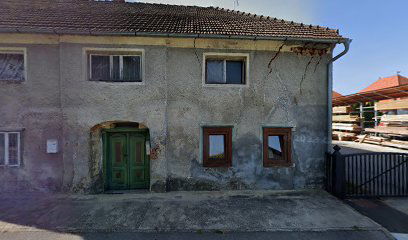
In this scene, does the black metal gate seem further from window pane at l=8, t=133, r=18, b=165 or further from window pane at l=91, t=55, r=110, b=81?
window pane at l=8, t=133, r=18, b=165

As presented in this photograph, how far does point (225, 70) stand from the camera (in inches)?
259

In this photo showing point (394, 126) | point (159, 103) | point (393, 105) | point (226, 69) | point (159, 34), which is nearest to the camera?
point (159, 34)

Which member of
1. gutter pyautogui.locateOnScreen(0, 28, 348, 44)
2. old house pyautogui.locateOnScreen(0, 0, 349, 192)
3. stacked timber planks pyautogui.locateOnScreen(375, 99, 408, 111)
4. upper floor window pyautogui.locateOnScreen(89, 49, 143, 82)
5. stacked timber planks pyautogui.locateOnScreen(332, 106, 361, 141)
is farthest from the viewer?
stacked timber planks pyautogui.locateOnScreen(332, 106, 361, 141)

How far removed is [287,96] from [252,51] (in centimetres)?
187

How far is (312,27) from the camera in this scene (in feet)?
23.4

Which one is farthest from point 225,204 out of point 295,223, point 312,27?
point 312,27

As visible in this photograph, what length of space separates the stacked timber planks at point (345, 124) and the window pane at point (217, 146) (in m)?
16.8

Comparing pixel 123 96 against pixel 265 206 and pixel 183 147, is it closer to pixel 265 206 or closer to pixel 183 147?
pixel 183 147

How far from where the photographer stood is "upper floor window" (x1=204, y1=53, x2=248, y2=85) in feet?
21.4

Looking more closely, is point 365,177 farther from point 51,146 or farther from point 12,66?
point 12,66

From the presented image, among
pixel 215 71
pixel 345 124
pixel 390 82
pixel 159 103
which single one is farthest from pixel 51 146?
pixel 390 82

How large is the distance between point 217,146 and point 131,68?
12.3 ft

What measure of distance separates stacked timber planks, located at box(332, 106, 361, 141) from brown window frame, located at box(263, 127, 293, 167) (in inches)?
601

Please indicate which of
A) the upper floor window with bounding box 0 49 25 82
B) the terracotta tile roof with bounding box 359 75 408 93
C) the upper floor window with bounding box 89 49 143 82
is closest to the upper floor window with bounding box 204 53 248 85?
the upper floor window with bounding box 89 49 143 82
